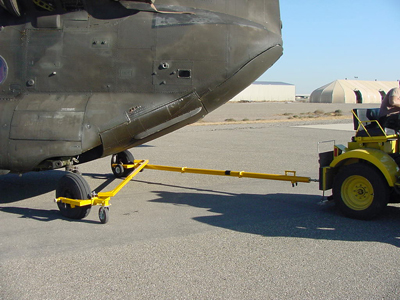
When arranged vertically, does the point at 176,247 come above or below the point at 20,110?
below

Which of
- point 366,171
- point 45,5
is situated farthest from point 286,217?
point 45,5

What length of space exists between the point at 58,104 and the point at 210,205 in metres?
3.00

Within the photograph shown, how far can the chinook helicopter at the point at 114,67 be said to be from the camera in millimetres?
6512

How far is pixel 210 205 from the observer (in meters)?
7.20

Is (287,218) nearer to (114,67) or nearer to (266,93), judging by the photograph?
(114,67)

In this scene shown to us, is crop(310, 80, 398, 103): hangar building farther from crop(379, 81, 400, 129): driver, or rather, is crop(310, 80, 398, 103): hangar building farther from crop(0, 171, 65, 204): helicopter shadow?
crop(379, 81, 400, 129): driver

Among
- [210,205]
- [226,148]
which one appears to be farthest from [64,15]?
[226,148]

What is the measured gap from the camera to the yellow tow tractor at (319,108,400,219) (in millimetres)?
5891

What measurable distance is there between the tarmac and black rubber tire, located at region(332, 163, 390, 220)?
18 centimetres

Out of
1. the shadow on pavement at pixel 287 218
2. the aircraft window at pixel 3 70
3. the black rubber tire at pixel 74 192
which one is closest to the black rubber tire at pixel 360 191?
the shadow on pavement at pixel 287 218

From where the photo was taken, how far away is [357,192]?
6.18 m

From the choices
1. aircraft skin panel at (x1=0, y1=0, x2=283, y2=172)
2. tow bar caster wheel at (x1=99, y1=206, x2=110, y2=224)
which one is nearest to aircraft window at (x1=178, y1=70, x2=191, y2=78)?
aircraft skin panel at (x1=0, y1=0, x2=283, y2=172)

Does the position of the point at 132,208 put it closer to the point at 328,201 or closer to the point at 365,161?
the point at 328,201

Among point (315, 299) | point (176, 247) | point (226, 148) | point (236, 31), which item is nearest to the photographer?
point (315, 299)
